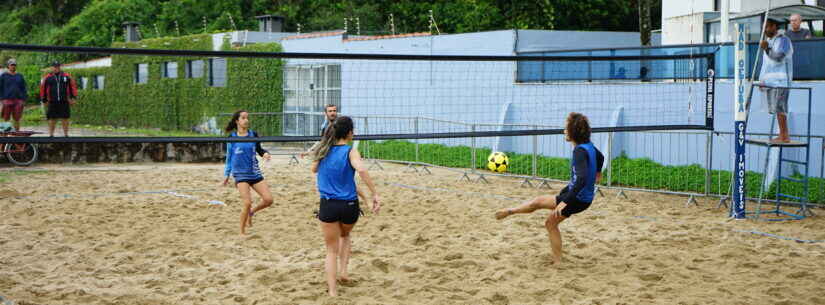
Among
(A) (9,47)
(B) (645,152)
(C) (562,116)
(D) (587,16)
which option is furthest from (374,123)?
(A) (9,47)

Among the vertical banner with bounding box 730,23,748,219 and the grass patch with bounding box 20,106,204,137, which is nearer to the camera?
the vertical banner with bounding box 730,23,748,219

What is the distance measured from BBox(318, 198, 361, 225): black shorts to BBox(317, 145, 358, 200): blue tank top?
37 mm

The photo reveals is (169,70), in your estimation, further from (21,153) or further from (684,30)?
(684,30)

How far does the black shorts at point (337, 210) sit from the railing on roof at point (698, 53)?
600cm

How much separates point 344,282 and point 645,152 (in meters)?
9.27

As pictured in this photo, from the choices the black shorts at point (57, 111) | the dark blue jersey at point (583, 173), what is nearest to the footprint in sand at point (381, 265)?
the dark blue jersey at point (583, 173)

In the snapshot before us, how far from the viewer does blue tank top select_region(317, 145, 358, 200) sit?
5.76m

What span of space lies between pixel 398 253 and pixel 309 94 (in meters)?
14.9

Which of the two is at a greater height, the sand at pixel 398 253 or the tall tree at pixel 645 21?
the tall tree at pixel 645 21

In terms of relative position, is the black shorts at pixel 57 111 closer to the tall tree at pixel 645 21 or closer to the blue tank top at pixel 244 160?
the blue tank top at pixel 244 160

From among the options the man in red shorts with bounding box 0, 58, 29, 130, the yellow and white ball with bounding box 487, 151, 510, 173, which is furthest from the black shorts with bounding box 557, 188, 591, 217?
the man in red shorts with bounding box 0, 58, 29, 130

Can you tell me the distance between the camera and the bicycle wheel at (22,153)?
45.9 feet

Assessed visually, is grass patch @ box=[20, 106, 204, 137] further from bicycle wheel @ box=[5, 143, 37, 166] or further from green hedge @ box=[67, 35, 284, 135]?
bicycle wheel @ box=[5, 143, 37, 166]

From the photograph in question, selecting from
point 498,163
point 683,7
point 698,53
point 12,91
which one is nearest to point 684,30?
point 683,7
